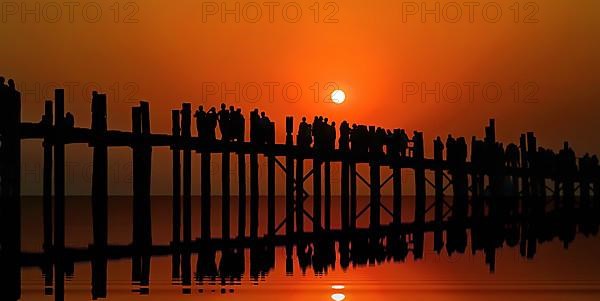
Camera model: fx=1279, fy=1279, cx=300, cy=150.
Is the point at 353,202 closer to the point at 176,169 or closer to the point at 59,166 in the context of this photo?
the point at 176,169

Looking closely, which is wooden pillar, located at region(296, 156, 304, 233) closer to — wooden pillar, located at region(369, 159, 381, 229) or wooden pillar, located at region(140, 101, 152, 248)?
wooden pillar, located at region(369, 159, 381, 229)

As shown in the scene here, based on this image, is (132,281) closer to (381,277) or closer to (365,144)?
(381,277)

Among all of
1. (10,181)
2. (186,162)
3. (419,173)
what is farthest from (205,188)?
(419,173)

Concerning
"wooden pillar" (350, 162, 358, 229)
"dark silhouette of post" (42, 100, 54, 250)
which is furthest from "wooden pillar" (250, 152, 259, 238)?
"dark silhouette of post" (42, 100, 54, 250)

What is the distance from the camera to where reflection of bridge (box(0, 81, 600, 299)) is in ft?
54.2

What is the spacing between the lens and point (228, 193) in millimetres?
25141

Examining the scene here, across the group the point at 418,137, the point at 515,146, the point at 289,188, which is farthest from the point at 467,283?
the point at 515,146

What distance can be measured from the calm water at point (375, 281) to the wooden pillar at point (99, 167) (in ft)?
4.05

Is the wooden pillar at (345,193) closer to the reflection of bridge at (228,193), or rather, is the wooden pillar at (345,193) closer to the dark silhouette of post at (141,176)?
the reflection of bridge at (228,193)

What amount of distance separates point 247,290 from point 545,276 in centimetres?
537

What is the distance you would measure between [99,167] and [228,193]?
533 cm

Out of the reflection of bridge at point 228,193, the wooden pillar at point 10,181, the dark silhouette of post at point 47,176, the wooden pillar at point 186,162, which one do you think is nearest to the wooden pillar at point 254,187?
the reflection of bridge at point 228,193

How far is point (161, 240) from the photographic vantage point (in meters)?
28.5

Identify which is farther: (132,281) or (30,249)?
(30,249)
